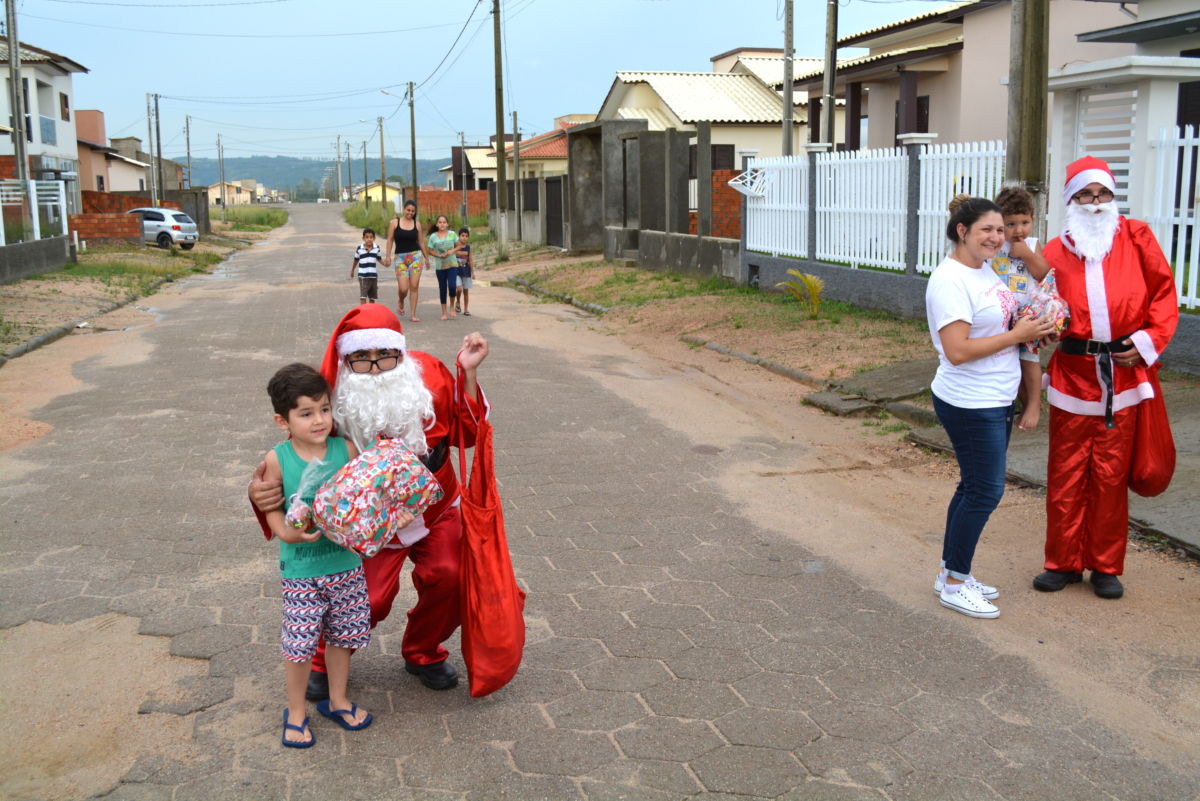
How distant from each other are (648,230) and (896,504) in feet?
55.5

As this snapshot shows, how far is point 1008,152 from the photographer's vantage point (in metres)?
8.59

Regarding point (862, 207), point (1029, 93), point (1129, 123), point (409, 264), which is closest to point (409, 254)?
point (409, 264)

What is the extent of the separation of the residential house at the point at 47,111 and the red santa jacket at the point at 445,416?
37.7m

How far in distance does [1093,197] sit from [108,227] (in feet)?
124

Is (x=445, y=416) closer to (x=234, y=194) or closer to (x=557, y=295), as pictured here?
(x=557, y=295)

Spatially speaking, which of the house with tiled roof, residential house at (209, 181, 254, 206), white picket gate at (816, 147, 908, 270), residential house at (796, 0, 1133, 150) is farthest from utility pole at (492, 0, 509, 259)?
residential house at (209, 181, 254, 206)

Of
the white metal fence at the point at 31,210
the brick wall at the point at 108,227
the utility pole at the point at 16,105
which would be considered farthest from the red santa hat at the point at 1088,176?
the brick wall at the point at 108,227

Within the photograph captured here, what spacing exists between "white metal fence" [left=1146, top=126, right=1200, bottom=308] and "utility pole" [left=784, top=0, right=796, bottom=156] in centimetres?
1196

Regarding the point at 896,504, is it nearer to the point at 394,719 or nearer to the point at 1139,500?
the point at 1139,500

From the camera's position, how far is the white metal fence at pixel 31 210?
22938mm

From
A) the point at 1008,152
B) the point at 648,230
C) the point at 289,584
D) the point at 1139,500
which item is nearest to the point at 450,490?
the point at 289,584

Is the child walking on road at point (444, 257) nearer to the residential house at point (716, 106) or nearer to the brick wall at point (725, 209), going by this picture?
the brick wall at point (725, 209)

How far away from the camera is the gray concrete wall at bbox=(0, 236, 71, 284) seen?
21891 millimetres

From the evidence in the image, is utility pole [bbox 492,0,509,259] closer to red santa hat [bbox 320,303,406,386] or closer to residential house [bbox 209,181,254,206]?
red santa hat [bbox 320,303,406,386]
